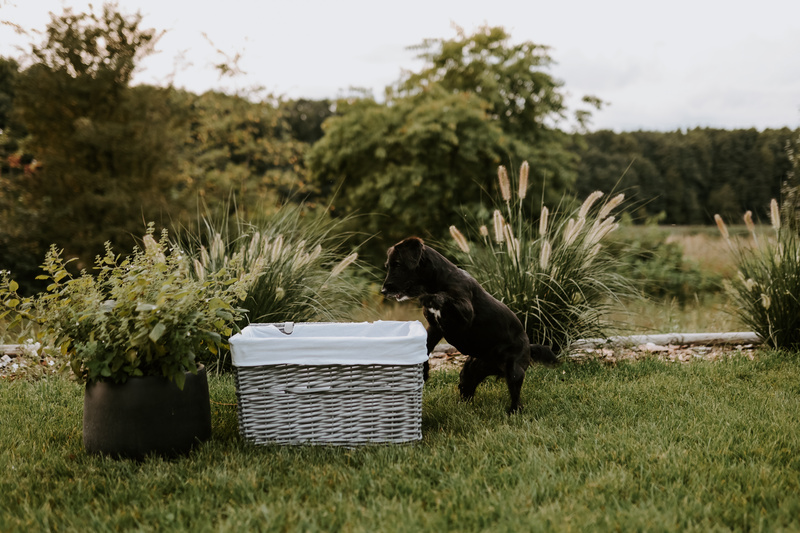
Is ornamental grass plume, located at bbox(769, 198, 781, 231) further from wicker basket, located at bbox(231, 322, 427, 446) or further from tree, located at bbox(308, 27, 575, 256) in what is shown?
tree, located at bbox(308, 27, 575, 256)

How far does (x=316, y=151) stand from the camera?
39.9ft

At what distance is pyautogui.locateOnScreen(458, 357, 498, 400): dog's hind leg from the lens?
3.55 meters

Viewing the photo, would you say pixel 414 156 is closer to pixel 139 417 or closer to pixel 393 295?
pixel 393 295

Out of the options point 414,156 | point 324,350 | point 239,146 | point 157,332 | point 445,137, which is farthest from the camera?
point 239,146

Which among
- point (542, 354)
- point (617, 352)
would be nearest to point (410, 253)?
point (542, 354)

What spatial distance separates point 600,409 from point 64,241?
8.16m

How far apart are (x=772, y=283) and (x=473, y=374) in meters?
2.94

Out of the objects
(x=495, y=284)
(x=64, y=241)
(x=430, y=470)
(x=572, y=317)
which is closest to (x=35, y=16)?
(x=64, y=241)

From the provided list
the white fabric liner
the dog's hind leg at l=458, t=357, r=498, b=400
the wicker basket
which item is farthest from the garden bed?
the white fabric liner

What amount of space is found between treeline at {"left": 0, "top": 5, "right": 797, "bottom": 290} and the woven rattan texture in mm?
2677

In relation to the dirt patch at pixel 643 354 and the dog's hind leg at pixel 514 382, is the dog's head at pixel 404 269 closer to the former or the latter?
the dog's hind leg at pixel 514 382

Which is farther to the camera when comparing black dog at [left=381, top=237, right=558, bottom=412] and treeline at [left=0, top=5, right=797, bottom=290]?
treeline at [left=0, top=5, right=797, bottom=290]

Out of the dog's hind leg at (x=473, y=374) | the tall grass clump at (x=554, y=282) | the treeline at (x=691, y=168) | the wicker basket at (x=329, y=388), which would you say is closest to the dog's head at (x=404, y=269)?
the wicker basket at (x=329, y=388)

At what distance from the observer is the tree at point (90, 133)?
849cm
